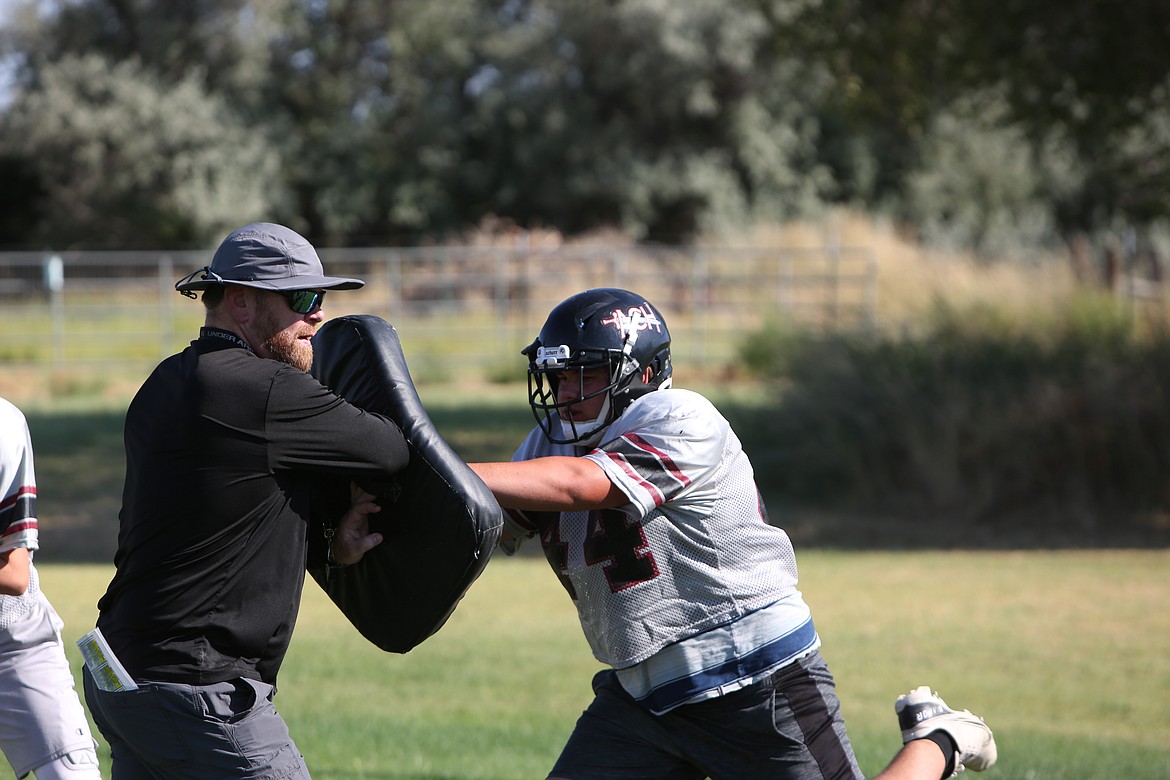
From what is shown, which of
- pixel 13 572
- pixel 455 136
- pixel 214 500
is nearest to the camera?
pixel 214 500

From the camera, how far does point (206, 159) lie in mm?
37344

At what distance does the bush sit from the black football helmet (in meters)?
11.0

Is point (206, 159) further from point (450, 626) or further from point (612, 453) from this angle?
point (612, 453)

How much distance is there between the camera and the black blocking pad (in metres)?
3.25

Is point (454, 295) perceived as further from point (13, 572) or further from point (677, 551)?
point (677, 551)

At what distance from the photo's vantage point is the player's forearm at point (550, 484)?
3.34 meters

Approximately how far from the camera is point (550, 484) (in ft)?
11.0

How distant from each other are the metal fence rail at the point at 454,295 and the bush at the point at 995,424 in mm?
7086

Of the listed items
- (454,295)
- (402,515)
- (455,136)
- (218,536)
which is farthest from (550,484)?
(455,136)

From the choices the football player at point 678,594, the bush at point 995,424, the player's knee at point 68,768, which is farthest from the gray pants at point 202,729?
the bush at point 995,424

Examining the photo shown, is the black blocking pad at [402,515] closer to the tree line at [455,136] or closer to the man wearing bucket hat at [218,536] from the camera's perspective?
the man wearing bucket hat at [218,536]

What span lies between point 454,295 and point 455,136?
15.5 m

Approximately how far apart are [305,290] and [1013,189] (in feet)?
143

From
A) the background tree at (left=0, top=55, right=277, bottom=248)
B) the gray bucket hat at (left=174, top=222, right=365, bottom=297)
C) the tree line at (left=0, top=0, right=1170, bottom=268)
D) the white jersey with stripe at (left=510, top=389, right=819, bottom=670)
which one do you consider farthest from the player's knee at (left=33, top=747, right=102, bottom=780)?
the background tree at (left=0, top=55, right=277, bottom=248)
